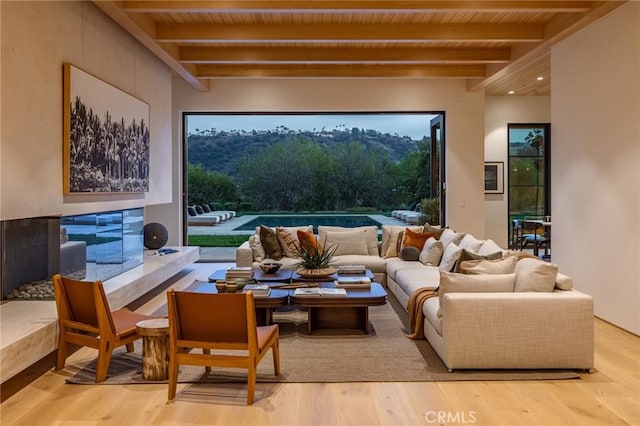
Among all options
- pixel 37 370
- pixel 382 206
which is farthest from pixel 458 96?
pixel 37 370

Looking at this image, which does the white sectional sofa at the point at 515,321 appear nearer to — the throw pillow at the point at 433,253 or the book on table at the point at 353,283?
the book on table at the point at 353,283

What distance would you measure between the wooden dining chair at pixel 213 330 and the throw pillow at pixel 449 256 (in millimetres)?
2492

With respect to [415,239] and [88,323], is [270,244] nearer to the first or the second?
[415,239]

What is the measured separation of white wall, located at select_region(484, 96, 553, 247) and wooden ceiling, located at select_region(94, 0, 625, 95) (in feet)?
4.60

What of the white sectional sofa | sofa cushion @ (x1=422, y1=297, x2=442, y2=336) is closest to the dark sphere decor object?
sofa cushion @ (x1=422, y1=297, x2=442, y2=336)

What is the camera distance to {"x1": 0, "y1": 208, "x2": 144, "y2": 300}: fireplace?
3.96m

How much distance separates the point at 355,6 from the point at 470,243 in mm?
2729

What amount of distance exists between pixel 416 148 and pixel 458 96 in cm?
131

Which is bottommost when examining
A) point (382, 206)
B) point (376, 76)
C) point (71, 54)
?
point (382, 206)

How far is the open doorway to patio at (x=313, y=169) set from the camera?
9195mm

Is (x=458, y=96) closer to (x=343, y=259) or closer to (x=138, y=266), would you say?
(x=343, y=259)

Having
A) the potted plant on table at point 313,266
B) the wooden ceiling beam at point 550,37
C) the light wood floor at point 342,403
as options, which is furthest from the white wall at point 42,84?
the wooden ceiling beam at point 550,37

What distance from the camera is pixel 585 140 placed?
5.39 m

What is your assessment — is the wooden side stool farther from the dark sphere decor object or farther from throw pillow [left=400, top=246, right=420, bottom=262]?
the dark sphere decor object
